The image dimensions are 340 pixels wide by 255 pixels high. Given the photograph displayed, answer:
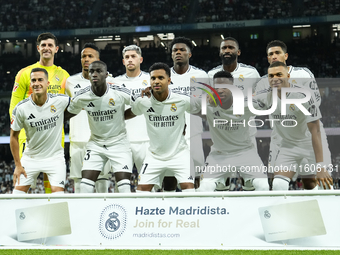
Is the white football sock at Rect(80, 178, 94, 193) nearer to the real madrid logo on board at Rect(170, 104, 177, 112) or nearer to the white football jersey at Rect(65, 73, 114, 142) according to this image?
the white football jersey at Rect(65, 73, 114, 142)

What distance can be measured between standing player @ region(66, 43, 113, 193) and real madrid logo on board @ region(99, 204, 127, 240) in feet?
4.68

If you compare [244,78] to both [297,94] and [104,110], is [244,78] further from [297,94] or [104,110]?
[104,110]

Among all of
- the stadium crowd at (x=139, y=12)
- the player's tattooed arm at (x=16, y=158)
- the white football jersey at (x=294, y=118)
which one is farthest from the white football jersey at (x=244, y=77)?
the stadium crowd at (x=139, y=12)

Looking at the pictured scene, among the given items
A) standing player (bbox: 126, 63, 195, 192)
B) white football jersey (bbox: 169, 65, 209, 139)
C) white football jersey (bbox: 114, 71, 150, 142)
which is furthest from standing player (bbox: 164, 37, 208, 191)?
white football jersey (bbox: 114, 71, 150, 142)

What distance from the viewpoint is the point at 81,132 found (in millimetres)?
6766

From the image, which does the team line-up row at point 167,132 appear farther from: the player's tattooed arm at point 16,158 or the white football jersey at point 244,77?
the white football jersey at point 244,77

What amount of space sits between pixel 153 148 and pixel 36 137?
5.56 feet

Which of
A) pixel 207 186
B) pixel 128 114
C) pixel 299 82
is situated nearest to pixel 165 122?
pixel 128 114

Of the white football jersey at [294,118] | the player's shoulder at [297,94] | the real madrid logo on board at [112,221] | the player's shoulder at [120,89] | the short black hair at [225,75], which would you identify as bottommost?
the real madrid logo on board at [112,221]

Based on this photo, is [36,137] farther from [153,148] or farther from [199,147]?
[199,147]

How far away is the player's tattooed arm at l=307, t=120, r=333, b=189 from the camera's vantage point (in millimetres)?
5762

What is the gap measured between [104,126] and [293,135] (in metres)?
2.70

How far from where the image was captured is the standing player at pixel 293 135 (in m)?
6.02

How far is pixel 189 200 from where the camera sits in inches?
200
